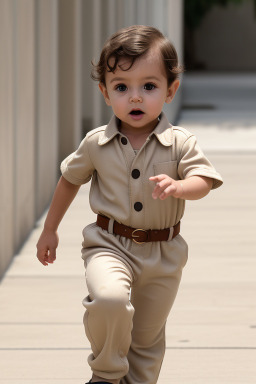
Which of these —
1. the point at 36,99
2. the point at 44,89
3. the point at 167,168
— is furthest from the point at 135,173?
the point at 44,89

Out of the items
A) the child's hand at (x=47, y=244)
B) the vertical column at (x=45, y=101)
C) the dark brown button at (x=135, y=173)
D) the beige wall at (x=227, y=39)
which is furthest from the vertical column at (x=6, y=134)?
the beige wall at (x=227, y=39)

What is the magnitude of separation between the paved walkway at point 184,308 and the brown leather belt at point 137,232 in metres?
1.00

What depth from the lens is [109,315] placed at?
3.66 metres

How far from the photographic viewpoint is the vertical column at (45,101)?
9234 mm

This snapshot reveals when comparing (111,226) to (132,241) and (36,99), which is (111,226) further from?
(36,99)

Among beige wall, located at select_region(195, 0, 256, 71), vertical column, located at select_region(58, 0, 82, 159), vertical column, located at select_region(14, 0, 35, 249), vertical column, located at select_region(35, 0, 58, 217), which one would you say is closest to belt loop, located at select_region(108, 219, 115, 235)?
vertical column, located at select_region(14, 0, 35, 249)

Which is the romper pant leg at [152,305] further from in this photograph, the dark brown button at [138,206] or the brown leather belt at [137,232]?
the dark brown button at [138,206]

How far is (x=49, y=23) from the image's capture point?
9.98m

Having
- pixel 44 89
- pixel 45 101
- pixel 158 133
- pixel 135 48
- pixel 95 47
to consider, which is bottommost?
pixel 95 47

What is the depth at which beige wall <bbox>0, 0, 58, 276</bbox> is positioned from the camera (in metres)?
7.17

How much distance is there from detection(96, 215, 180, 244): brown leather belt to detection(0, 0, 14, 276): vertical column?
3.00 meters

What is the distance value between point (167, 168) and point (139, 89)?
12.0 inches

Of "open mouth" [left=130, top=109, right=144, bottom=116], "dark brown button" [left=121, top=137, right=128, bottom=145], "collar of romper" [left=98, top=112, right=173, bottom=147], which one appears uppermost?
"open mouth" [left=130, top=109, right=144, bottom=116]

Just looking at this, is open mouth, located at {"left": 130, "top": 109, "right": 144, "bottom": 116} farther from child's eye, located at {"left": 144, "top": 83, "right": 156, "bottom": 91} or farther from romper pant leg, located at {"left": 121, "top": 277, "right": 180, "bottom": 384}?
romper pant leg, located at {"left": 121, "top": 277, "right": 180, "bottom": 384}
